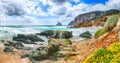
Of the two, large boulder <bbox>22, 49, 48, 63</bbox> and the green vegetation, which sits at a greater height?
the green vegetation

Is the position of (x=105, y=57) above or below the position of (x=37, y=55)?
above

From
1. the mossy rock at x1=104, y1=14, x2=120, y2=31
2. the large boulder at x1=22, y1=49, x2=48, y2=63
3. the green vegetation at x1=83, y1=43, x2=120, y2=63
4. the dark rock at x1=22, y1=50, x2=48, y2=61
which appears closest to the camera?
the green vegetation at x1=83, y1=43, x2=120, y2=63

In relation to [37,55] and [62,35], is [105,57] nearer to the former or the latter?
[37,55]

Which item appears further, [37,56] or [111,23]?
[111,23]

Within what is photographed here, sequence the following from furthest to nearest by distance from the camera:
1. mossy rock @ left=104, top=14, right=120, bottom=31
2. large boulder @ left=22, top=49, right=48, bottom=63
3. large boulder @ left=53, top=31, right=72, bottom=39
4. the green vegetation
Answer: large boulder @ left=53, top=31, right=72, bottom=39 → mossy rock @ left=104, top=14, right=120, bottom=31 → large boulder @ left=22, top=49, right=48, bottom=63 → the green vegetation

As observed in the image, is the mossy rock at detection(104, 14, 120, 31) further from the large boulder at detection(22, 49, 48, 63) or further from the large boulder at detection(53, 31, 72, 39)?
the large boulder at detection(53, 31, 72, 39)

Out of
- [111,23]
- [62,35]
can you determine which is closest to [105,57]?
[111,23]

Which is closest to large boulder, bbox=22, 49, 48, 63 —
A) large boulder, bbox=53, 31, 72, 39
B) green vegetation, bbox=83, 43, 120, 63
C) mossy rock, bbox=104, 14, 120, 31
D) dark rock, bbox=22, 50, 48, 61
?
dark rock, bbox=22, 50, 48, 61

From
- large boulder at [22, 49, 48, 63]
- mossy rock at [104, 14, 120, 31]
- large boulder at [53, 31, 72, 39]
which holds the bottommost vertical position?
large boulder at [53, 31, 72, 39]

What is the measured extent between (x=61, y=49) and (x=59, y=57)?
228cm

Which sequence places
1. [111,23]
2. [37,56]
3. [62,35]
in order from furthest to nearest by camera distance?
Result: [62,35], [111,23], [37,56]

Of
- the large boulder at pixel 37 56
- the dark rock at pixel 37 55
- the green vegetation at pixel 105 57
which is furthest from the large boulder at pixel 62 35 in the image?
the green vegetation at pixel 105 57

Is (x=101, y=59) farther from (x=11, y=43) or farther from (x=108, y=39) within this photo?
(x=11, y=43)

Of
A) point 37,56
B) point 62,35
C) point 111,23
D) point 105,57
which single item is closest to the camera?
point 105,57
